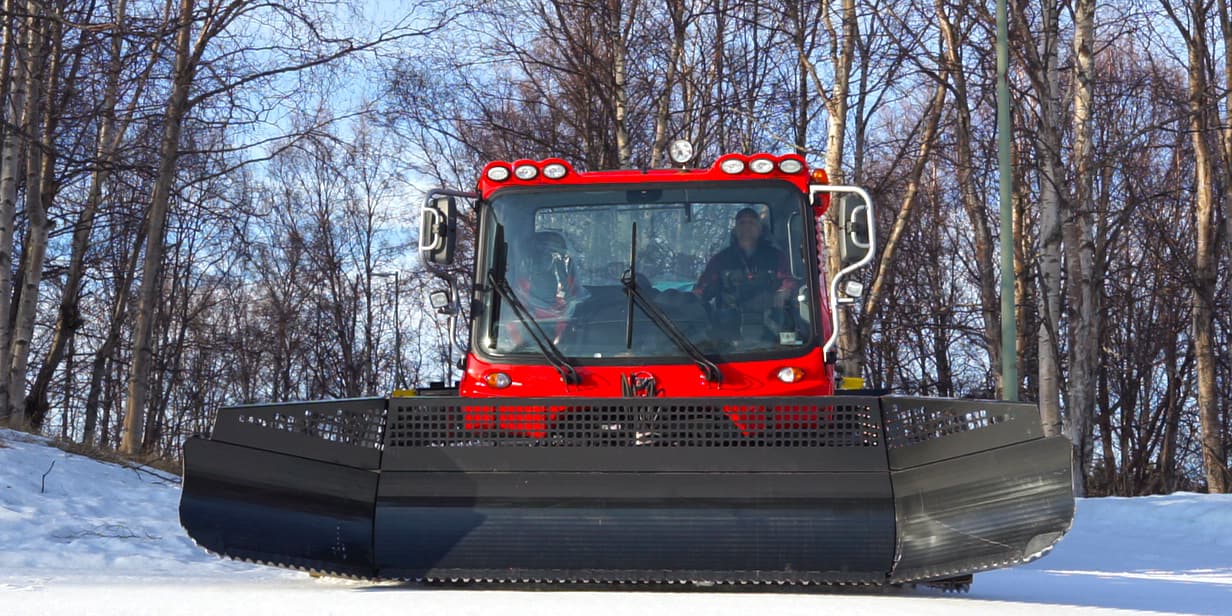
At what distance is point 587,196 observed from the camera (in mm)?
7238

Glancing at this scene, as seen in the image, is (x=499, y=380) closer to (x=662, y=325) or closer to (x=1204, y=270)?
(x=662, y=325)

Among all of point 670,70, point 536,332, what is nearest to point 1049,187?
point 670,70

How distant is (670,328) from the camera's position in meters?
6.68

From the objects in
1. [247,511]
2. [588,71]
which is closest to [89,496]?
[247,511]

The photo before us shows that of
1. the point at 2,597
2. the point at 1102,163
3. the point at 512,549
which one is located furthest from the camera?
the point at 1102,163

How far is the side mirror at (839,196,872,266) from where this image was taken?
6.68m

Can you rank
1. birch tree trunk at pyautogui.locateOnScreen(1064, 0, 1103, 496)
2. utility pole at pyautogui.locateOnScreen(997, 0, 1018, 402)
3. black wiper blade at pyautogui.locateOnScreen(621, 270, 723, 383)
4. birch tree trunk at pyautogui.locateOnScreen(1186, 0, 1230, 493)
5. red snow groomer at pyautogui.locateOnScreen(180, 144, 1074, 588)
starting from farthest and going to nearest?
birch tree trunk at pyautogui.locateOnScreen(1186, 0, 1230, 493)
birch tree trunk at pyautogui.locateOnScreen(1064, 0, 1103, 496)
utility pole at pyautogui.locateOnScreen(997, 0, 1018, 402)
black wiper blade at pyautogui.locateOnScreen(621, 270, 723, 383)
red snow groomer at pyautogui.locateOnScreen(180, 144, 1074, 588)

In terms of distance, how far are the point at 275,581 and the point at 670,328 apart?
7.67 feet

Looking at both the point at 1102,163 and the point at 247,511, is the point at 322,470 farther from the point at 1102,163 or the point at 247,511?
the point at 1102,163

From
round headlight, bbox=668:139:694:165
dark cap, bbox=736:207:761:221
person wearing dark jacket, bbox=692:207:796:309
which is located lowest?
person wearing dark jacket, bbox=692:207:796:309

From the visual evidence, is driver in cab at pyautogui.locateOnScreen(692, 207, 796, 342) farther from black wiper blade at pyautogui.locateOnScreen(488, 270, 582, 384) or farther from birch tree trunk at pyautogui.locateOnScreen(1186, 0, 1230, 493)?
birch tree trunk at pyautogui.locateOnScreen(1186, 0, 1230, 493)

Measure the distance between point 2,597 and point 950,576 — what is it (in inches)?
149

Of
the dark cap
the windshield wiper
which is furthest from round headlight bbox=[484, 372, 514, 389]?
the dark cap

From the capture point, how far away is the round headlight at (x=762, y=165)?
7.14 meters
